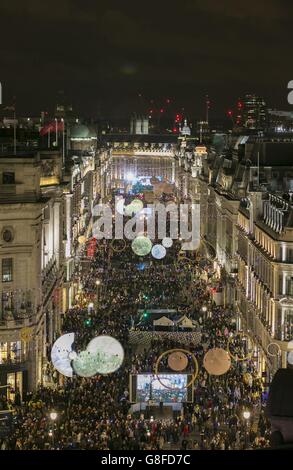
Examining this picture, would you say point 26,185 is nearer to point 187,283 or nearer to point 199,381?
point 199,381

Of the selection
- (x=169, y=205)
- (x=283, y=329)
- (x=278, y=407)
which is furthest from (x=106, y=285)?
(x=169, y=205)

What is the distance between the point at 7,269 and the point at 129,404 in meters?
10.8

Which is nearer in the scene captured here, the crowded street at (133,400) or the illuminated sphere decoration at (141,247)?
the crowded street at (133,400)

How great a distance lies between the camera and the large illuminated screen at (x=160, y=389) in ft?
145

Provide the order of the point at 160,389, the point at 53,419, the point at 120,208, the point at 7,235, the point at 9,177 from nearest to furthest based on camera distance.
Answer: the point at 53,419
the point at 160,389
the point at 7,235
the point at 9,177
the point at 120,208

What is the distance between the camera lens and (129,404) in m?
44.2

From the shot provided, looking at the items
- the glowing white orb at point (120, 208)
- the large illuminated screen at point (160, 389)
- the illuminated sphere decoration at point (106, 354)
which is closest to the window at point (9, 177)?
the illuminated sphere decoration at point (106, 354)

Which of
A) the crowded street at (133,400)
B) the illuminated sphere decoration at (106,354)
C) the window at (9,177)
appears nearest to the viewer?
the crowded street at (133,400)

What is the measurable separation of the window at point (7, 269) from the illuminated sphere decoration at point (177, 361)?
9.41 m

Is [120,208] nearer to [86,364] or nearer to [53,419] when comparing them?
[86,364]

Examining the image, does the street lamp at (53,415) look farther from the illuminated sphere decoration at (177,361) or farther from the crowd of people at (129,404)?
the illuminated sphere decoration at (177,361)

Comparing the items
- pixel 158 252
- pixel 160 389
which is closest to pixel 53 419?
pixel 160 389

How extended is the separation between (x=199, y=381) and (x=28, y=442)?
15374 millimetres
